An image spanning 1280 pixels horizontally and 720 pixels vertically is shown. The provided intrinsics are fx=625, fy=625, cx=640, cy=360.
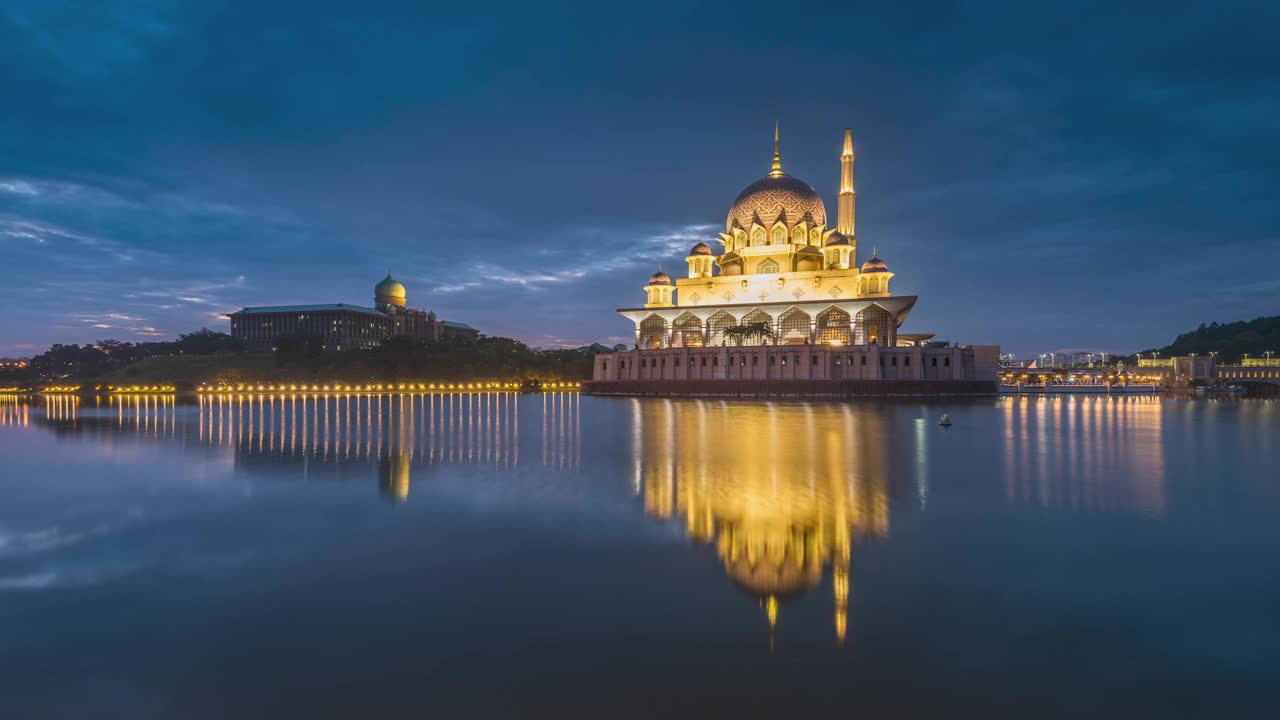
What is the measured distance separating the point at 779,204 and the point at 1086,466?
4841 centimetres

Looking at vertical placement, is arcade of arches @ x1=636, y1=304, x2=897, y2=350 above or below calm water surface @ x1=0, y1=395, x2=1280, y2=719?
above

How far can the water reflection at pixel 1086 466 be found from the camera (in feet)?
31.2

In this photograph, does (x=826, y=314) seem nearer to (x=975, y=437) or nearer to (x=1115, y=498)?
(x=975, y=437)

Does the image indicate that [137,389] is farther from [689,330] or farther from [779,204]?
A: [779,204]

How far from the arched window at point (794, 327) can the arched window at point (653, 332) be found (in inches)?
439

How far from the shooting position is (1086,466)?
12938 mm

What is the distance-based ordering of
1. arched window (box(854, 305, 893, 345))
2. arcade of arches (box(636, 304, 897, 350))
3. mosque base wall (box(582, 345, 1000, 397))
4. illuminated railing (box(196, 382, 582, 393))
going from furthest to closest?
illuminated railing (box(196, 382, 582, 393)) < arcade of arches (box(636, 304, 897, 350)) < arched window (box(854, 305, 893, 345)) < mosque base wall (box(582, 345, 1000, 397))

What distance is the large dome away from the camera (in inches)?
2281

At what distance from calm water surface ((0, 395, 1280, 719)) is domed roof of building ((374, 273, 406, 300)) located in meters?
104

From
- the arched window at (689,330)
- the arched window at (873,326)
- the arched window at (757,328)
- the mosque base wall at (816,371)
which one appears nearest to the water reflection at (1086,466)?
the mosque base wall at (816,371)

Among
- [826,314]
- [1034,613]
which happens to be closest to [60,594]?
[1034,613]

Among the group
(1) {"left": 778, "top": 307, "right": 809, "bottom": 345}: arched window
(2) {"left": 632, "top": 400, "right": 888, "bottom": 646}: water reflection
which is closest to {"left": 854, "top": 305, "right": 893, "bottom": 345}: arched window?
(1) {"left": 778, "top": 307, "right": 809, "bottom": 345}: arched window

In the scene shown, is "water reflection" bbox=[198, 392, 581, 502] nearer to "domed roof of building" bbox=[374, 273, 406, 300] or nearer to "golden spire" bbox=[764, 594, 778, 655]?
"golden spire" bbox=[764, 594, 778, 655]

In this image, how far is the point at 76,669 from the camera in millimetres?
4246
